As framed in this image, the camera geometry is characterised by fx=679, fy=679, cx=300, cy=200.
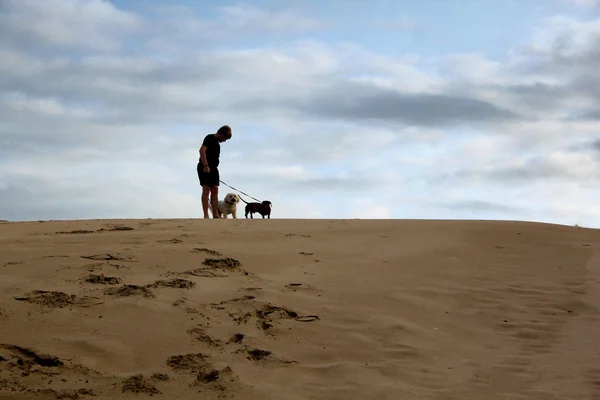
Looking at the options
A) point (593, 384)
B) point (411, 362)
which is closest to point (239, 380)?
point (411, 362)

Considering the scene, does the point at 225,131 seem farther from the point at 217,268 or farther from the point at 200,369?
the point at 200,369

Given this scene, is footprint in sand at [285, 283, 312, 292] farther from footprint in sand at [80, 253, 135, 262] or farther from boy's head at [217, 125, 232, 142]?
boy's head at [217, 125, 232, 142]

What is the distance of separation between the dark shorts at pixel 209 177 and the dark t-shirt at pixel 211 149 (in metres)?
0.09

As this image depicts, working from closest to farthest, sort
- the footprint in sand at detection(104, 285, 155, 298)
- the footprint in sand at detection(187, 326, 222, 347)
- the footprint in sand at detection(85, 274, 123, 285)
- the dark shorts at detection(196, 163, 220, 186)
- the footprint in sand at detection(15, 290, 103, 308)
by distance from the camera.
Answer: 1. the footprint in sand at detection(187, 326, 222, 347)
2. the footprint in sand at detection(15, 290, 103, 308)
3. the footprint in sand at detection(104, 285, 155, 298)
4. the footprint in sand at detection(85, 274, 123, 285)
5. the dark shorts at detection(196, 163, 220, 186)

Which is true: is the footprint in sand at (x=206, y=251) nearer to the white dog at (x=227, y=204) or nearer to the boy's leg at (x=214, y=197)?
the boy's leg at (x=214, y=197)

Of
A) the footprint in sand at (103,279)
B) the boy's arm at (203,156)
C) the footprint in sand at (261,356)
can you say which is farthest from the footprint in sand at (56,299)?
the boy's arm at (203,156)

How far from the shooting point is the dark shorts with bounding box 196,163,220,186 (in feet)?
32.3

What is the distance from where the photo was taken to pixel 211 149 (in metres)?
9.79

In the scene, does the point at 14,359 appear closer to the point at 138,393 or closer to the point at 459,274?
the point at 138,393

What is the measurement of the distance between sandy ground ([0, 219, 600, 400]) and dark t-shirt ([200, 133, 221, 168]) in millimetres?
2601

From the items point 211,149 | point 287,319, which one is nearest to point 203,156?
point 211,149

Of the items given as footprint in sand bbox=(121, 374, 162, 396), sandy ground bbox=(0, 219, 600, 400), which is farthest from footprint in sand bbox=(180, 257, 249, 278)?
footprint in sand bbox=(121, 374, 162, 396)

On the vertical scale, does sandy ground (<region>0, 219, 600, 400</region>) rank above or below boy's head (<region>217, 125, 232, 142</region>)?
below

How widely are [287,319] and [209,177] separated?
5.34m
